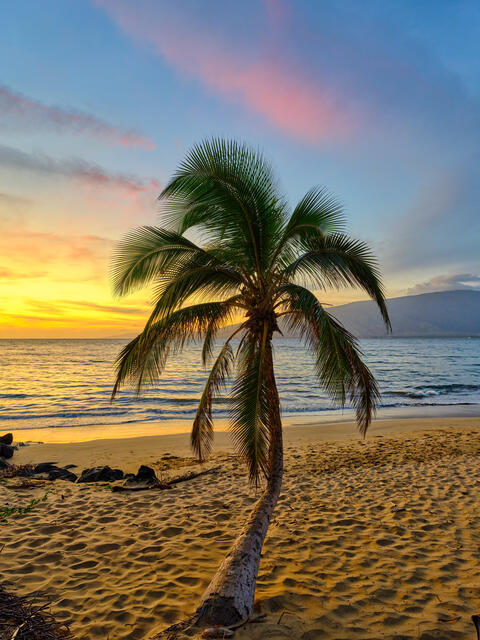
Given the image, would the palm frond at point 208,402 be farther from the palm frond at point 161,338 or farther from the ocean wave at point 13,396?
the ocean wave at point 13,396

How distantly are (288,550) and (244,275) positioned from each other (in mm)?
4352

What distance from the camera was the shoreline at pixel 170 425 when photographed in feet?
52.6

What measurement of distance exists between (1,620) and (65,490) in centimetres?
541

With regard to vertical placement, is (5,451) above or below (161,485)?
below

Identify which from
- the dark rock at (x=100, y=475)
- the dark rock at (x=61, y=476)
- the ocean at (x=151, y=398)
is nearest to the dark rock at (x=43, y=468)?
the dark rock at (x=61, y=476)

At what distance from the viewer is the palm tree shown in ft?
17.0

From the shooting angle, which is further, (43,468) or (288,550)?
(43,468)

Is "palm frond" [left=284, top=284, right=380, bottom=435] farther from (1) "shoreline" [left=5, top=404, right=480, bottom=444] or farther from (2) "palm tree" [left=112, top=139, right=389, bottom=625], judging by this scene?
(1) "shoreline" [left=5, top=404, right=480, bottom=444]

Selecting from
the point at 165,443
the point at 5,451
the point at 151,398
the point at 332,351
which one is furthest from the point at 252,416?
the point at 151,398

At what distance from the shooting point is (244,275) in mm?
6160

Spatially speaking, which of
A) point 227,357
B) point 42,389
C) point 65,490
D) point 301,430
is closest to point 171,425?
point 301,430

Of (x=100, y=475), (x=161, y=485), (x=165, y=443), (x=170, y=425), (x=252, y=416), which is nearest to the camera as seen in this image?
(x=252, y=416)

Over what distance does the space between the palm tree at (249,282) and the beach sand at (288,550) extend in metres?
1.01

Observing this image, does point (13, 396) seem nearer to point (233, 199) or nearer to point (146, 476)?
point (146, 476)
